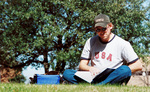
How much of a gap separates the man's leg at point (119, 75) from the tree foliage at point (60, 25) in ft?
21.9

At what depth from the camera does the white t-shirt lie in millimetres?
5248

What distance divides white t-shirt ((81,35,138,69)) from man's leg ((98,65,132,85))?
0.96 ft

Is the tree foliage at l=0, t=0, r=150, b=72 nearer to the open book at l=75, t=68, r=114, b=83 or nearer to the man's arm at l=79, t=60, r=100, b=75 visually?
the man's arm at l=79, t=60, r=100, b=75

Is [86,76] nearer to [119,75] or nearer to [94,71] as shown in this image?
[94,71]

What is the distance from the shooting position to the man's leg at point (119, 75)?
16.3 ft

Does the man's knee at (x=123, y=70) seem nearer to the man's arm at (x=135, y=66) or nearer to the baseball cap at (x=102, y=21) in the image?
the man's arm at (x=135, y=66)

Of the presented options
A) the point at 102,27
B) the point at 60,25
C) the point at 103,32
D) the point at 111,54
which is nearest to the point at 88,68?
the point at 111,54

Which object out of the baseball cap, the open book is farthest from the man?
the open book

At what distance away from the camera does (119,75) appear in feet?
16.4

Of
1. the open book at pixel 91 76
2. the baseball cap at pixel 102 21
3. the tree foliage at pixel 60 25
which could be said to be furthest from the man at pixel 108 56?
the tree foliage at pixel 60 25

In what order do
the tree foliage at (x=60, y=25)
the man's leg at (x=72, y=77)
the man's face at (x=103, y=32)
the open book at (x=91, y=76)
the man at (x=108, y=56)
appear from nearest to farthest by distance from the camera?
the open book at (x=91, y=76) → the man at (x=108, y=56) → the man's face at (x=103, y=32) → the man's leg at (x=72, y=77) → the tree foliage at (x=60, y=25)

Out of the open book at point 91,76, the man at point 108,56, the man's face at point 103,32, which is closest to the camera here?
the open book at point 91,76

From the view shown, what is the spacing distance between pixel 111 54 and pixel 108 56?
10 centimetres

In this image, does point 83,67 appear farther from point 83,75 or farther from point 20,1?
point 20,1
